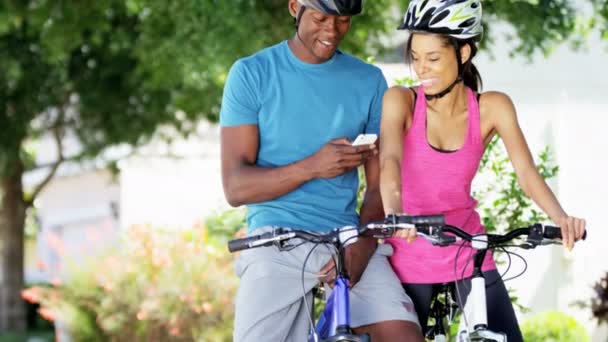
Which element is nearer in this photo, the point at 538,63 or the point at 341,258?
the point at 341,258

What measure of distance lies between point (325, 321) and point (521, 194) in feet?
11.4

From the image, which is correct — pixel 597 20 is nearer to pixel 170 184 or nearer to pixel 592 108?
pixel 592 108

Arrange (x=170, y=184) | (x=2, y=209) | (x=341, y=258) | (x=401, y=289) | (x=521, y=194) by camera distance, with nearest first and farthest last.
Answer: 1. (x=341, y=258)
2. (x=401, y=289)
3. (x=521, y=194)
4. (x=170, y=184)
5. (x=2, y=209)

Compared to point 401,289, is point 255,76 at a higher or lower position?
higher

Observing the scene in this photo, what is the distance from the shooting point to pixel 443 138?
4.93 m

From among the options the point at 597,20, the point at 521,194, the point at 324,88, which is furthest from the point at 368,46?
the point at 324,88

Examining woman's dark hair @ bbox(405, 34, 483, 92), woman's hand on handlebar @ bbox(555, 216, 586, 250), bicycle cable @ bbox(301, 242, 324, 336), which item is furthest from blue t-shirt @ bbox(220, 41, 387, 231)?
woman's hand on handlebar @ bbox(555, 216, 586, 250)

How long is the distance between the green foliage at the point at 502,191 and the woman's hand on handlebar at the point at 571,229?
335 centimetres

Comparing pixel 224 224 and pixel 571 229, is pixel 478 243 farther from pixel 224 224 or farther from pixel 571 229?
pixel 224 224

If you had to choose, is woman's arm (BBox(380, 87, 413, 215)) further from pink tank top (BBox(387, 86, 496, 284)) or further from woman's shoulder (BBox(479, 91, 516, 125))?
woman's shoulder (BBox(479, 91, 516, 125))

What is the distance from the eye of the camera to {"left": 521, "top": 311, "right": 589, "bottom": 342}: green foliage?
34.0 feet

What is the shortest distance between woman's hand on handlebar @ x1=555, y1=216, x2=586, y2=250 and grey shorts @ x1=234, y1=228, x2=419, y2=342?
68cm

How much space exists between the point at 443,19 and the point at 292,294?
3.89 ft

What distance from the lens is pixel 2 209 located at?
72.8 ft
